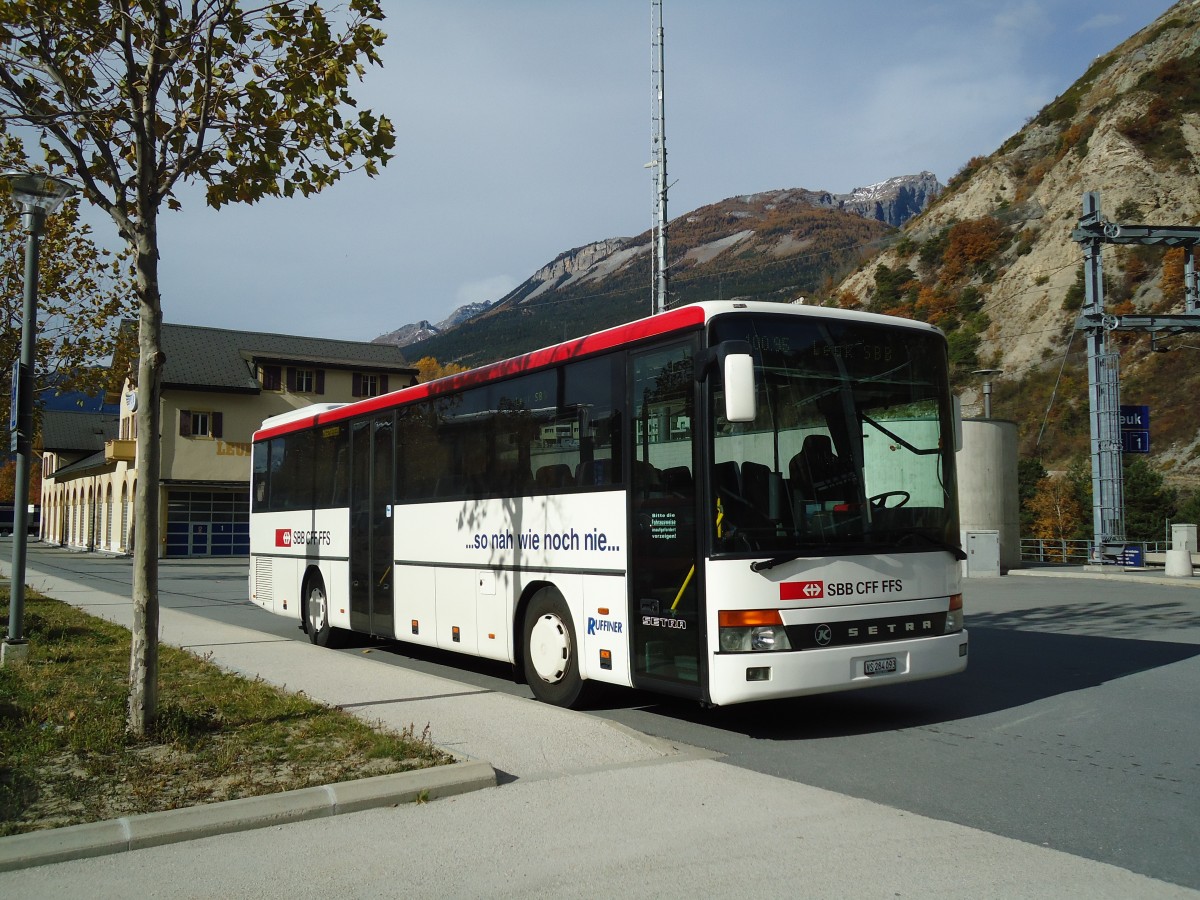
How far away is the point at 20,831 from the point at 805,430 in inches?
214

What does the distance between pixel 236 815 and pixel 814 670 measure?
3964 mm

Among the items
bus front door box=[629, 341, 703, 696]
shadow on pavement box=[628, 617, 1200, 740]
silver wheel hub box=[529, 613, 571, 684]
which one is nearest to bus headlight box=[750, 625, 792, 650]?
bus front door box=[629, 341, 703, 696]

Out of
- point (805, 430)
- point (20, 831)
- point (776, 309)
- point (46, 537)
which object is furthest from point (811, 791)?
point (46, 537)

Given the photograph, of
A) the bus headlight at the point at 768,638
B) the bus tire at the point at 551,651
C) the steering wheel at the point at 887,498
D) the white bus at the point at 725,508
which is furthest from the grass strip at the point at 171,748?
the steering wheel at the point at 887,498

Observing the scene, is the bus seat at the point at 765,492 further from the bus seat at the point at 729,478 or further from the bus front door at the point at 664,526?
the bus front door at the point at 664,526

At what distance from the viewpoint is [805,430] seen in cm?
782

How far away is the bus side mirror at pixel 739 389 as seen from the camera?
7.04 meters

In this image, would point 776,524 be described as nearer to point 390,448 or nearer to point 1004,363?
point 390,448

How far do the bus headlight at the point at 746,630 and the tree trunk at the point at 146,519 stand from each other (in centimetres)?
395

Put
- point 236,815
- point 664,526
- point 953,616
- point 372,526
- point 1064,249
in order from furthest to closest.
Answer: point 1064,249, point 372,526, point 953,616, point 664,526, point 236,815

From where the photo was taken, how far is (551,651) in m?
9.45

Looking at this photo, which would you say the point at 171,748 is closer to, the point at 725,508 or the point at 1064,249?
the point at 725,508

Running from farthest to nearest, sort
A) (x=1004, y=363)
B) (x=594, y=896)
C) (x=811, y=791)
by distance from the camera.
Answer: (x=1004, y=363) → (x=811, y=791) → (x=594, y=896)

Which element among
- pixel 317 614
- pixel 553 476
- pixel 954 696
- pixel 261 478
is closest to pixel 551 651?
pixel 553 476
